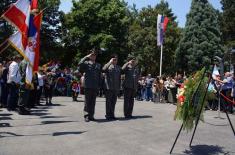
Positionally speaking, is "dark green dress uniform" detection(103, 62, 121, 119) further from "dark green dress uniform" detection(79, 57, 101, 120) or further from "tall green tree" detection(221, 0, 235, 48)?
"tall green tree" detection(221, 0, 235, 48)

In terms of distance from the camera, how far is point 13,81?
13953 millimetres

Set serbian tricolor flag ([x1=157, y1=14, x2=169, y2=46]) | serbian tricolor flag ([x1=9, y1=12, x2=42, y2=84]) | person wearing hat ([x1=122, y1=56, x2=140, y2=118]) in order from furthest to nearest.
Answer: serbian tricolor flag ([x1=157, y1=14, x2=169, y2=46]) < person wearing hat ([x1=122, y1=56, x2=140, y2=118]) < serbian tricolor flag ([x1=9, y1=12, x2=42, y2=84])

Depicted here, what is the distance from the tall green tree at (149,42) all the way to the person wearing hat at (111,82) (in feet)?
116

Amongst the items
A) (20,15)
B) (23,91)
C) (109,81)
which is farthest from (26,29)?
(109,81)

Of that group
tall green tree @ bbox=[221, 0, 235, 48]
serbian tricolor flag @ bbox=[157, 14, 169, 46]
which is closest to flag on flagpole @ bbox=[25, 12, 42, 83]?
serbian tricolor flag @ bbox=[157, 14, 169, 46]

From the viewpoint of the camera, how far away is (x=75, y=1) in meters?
47.1

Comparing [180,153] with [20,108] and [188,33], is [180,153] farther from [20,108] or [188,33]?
[188,33]

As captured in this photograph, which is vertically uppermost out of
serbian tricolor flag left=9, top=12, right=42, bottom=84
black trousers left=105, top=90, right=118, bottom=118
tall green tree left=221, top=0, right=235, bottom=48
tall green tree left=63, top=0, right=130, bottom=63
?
tall green tree left=221, top=0, right=235, bottom=48

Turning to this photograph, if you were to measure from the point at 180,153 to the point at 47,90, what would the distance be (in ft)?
37.4

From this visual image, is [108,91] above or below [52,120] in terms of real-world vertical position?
above

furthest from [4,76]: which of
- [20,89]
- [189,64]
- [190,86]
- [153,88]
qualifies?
[189,64]

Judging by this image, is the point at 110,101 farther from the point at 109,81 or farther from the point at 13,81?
the point at 13,81

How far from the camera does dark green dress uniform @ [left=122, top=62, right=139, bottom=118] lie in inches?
530

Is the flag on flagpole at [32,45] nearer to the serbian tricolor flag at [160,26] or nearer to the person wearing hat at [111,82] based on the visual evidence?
the person wearing hat at [111,82]
